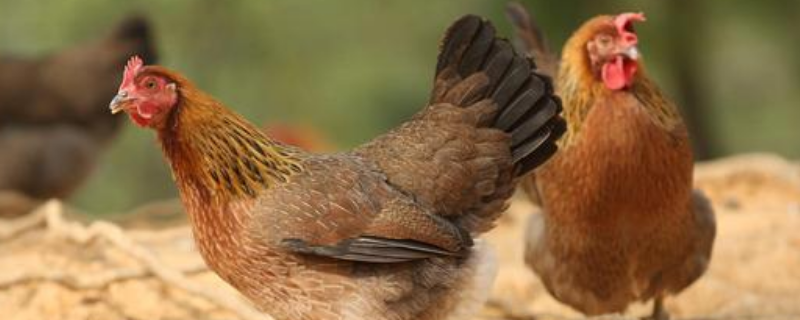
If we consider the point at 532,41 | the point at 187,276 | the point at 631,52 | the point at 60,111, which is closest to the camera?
the point at 631,52

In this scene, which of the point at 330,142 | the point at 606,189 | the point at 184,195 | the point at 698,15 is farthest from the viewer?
the point at 330,142

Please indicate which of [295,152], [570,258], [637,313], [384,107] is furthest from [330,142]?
[295,152]

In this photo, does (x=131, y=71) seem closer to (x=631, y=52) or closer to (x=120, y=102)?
(x=120, y=102)

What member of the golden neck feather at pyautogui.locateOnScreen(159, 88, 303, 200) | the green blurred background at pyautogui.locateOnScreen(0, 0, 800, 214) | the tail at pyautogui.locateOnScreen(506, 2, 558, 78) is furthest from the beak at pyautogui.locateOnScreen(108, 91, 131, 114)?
the green blurred background at pyautogui.locateOnScreen(0, 0, 800, 214)

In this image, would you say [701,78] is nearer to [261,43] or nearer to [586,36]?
[261,43]

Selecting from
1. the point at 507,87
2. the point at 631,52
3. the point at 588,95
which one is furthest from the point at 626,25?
the point at 507,87

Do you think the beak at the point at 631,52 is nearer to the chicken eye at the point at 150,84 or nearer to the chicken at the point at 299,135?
the chicken eye at the point at 150,84

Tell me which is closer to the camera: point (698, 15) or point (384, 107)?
point (698, 15)
